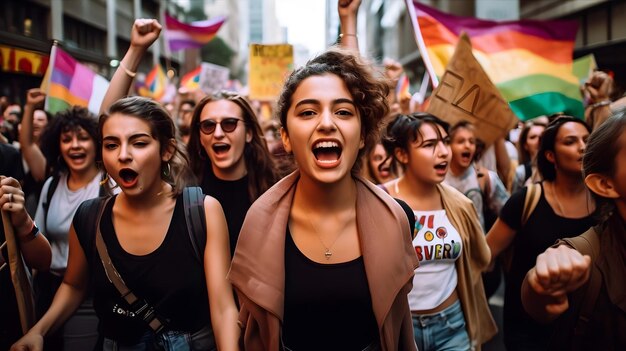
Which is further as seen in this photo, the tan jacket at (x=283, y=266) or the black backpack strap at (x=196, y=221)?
the black backpack strap at (x=196, y=221)

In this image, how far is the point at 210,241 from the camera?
2.60 metres

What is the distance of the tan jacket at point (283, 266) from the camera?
2.10 metres

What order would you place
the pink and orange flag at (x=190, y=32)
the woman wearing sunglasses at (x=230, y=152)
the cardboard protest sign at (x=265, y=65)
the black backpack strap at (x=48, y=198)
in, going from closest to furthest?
the woman wearing sunglasses at (x=230, y=152) < the black backpack strap at (x=48, y=198) < the cardboard protest sign at (x=265, y=65) < the pink and orange flag at (x=190, y=32)

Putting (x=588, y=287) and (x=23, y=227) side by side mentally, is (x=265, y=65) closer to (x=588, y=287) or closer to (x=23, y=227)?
(x=23, y=227)

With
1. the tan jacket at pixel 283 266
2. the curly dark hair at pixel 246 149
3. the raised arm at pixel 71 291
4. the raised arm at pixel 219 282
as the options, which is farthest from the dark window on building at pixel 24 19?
the tan jacket at pixel 283 266

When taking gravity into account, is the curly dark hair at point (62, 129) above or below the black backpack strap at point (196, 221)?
above

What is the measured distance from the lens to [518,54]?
21.1 feet

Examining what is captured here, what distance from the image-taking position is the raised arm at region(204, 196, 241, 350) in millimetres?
2422

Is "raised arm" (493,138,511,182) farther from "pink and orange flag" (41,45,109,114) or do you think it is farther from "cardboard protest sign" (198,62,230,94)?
"cardboard protest sign" (198,62,230,94)

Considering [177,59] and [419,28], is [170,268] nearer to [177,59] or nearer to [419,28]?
[419,28]

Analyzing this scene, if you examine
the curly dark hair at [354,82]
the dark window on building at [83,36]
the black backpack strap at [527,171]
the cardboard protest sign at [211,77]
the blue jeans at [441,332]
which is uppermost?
the dark window on building at [83,36]

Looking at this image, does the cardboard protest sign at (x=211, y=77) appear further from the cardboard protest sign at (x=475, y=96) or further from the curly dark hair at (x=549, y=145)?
the curly dark hair at (x=549, y=145)

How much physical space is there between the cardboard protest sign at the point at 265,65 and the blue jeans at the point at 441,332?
8079 mm

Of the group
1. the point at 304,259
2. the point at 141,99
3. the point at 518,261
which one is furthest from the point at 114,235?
the point at 518,261
